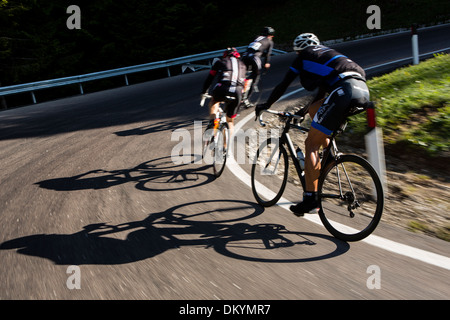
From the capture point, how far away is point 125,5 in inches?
915

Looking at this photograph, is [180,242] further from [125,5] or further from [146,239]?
[125,5]

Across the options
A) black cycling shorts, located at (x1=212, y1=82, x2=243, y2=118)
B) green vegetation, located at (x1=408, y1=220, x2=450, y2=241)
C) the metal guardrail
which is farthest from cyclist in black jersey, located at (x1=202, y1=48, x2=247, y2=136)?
the metal guardrail

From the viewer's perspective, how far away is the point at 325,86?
4207mm

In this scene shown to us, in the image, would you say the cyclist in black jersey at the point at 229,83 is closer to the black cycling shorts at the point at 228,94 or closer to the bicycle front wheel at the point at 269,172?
the black cycling shorts at the point at 228,94

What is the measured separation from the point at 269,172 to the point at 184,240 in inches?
63.4

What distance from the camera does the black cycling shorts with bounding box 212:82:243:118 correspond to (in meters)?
6.40

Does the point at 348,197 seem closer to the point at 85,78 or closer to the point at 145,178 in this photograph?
the point at 145,178

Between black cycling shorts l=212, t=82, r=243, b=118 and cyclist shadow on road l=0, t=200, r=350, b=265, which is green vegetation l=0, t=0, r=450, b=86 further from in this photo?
cyclist shadow on road l=0, t=200, r=350, b=265

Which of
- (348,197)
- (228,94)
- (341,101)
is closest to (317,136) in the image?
(341,101)

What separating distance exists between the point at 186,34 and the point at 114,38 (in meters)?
4.41

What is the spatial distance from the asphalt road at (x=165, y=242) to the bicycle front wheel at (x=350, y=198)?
0.15m

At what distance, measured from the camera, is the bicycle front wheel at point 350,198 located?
3.69 metres

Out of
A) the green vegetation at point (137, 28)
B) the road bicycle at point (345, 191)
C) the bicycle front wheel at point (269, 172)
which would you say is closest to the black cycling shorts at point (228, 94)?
the bicycle front wheel at point (269, 172)

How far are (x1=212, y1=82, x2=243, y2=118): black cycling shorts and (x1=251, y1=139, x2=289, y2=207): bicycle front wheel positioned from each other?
1.69m
